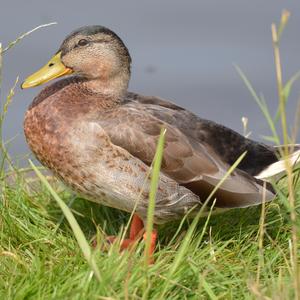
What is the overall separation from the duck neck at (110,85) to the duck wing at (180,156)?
0.19 meters

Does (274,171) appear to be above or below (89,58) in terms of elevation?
below

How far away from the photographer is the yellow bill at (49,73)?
4465 millimetres

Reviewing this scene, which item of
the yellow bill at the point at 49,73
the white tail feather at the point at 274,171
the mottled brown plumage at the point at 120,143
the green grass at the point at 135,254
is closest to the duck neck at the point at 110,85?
the mottled brown plumage at the point at 120,143

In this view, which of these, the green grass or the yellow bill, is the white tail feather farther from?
the yellow bill

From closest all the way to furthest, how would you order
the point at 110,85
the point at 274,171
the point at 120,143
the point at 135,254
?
the point at 135,254 → the point at 120,143 → the point at 274,171 → the point at 110,85

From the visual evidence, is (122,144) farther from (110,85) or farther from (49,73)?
(49,73)

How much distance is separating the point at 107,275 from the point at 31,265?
0.66 metres

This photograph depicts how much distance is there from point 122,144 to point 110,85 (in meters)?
0.50

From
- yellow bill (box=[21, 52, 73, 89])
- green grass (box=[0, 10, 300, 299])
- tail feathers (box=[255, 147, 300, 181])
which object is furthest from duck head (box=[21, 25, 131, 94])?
tail feathers (box=[255, 147, 300, 181])

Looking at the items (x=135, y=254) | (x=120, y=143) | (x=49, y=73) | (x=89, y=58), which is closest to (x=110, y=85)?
(x=89, y=58)

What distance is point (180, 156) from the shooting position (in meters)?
4.24

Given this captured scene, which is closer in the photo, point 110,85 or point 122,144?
point 122,144

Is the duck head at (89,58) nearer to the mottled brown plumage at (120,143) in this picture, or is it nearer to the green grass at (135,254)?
the mottled brown plumage at (120,143)

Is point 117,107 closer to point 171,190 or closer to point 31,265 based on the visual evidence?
point 171,190
